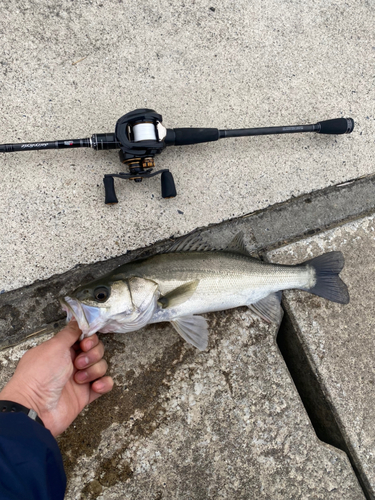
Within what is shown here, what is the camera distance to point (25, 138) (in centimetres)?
240

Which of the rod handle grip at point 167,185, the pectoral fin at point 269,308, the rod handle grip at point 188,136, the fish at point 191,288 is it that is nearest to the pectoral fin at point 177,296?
the fish at point 191,288

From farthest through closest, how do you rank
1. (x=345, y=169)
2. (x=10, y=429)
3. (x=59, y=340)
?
(x=345, y=169), (x=59, y=340), (x=10, y=429)

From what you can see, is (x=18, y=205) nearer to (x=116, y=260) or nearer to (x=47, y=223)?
(x=47, y=223)

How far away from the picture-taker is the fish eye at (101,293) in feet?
6.30

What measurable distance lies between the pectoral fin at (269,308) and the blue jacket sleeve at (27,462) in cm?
141

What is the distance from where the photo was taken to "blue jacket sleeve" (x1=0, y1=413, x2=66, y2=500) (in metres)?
1.51

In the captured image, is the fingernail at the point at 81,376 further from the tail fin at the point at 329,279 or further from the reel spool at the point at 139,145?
the tail fin at the point at 329,279

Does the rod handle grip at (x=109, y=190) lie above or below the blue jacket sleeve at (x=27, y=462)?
above

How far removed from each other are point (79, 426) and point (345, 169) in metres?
2.66

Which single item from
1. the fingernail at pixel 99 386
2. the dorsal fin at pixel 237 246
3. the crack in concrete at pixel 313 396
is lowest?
the crack in concrete at pixel 313 396

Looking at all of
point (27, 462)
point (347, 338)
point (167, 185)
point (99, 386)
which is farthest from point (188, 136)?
point (27, 462)

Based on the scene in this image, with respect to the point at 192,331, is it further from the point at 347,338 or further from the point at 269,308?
the point at 347,338

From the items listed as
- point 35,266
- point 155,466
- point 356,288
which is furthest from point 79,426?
point 356,288

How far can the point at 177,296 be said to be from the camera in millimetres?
2059
